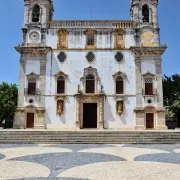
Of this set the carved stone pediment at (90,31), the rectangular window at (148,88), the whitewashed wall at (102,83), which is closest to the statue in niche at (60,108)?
the whitewashed wall at (102,83)

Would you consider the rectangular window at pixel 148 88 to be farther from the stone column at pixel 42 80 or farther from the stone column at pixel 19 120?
the stone column at pixel 19 120

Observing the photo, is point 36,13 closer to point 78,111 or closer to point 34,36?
point 34,36

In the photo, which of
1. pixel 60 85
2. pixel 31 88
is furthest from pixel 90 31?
pixel 31 88

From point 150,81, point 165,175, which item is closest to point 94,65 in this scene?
point 150,81

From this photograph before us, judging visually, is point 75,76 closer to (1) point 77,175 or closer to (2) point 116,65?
(2) point 116,65

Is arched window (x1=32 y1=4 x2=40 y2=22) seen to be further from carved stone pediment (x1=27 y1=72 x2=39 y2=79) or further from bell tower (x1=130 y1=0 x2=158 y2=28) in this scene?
bell tower (x1=130 y1=0 x2=158 y2=28)

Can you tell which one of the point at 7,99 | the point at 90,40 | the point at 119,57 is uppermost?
the point at 90,40

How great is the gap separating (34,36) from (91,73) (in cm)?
700

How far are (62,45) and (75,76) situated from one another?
3.47m

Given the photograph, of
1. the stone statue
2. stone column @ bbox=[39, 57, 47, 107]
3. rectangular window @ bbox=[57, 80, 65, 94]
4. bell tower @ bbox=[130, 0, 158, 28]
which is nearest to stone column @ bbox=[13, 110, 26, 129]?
stone column @ bbox=[39, 57, 47, 107]

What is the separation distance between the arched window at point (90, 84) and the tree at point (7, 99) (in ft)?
28.4

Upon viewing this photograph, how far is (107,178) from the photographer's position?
5.88 meters

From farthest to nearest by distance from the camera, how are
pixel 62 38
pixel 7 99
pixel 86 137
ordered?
pixel 7 99
pixel 62 38
pixel 86 137

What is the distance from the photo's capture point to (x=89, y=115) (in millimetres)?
22078
